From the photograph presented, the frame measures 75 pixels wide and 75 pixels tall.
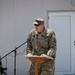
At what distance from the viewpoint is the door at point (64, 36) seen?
30.8 feet

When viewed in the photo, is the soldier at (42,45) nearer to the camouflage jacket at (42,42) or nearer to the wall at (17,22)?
the camouflage jacket at (42,42)

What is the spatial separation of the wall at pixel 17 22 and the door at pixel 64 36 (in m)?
0.41

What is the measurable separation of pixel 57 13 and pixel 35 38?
14.7ft

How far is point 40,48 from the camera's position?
5.01 metres

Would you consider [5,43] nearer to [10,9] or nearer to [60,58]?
[10,9]

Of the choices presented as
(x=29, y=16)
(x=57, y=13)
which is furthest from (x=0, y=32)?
(x=57, y=13)

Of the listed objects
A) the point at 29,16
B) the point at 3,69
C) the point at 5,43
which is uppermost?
the point at 29,16

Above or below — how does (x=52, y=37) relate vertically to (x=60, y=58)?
above

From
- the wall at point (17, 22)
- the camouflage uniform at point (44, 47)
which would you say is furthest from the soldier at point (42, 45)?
the wall at point (17, 22)

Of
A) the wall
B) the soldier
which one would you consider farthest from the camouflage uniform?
the wall

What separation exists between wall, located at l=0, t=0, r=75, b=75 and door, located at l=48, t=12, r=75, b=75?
0.41 m

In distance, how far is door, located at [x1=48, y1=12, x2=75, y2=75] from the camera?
370 inches

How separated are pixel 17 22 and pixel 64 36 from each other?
1.53 meters

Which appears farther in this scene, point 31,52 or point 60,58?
point 60,58
